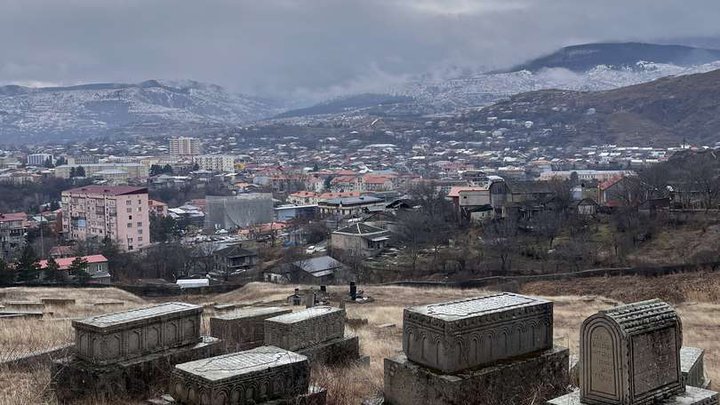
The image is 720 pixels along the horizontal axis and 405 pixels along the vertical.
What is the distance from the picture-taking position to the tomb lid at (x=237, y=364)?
20.8 ft

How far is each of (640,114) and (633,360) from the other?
136 metres

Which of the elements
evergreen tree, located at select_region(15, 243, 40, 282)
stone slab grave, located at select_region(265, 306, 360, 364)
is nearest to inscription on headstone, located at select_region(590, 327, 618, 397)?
stone slab grave, located at select_region(265, 306, 360, 364)

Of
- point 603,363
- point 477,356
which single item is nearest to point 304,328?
point 477,356

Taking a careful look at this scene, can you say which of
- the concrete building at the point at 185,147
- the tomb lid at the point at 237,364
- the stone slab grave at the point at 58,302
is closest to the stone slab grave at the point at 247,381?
the tomb lid at the point at 237,364

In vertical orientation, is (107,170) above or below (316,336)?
above

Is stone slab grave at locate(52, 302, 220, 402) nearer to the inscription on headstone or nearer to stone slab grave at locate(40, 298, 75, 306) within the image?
the inscription on headstone

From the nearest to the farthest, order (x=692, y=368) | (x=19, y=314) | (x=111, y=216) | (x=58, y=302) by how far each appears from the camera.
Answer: (x=692, y=368)
(x=19, y=314)
(x=58, y=302)
(x=111, y=216)

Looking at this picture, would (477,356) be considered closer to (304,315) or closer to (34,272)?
(304,315)

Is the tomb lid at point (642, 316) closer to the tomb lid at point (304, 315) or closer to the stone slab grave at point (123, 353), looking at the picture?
the tomb lid at point (304, 315)

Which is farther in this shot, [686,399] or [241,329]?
[241,329]

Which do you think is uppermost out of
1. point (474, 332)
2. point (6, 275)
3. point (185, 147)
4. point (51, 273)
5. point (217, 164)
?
point (185, 147)

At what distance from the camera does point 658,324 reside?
5402 mm

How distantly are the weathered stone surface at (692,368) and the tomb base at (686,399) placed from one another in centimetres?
111

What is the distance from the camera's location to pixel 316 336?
941 cm
